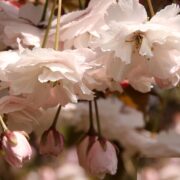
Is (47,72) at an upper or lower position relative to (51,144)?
upper

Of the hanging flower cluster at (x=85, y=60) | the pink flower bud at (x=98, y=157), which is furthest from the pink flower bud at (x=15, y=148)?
the pink flower bud at (x=98, y=157)

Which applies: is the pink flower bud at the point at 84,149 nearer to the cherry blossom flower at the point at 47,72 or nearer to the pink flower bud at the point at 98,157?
the pink flower bud at the point at 98,157

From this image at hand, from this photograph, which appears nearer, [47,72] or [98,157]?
[47,72]

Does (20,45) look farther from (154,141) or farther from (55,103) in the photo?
(154,141)

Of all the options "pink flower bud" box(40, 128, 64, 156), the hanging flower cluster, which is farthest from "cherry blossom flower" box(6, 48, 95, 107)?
"pink flower bud" box(40, 128, 64, 156)

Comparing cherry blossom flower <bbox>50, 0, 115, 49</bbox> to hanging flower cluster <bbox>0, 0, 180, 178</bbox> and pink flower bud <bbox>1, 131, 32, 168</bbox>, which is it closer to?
hanging flower cluster <bbox>0, 0, 180, 178</bbox>

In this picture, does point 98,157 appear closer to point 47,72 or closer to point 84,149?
point 84,149

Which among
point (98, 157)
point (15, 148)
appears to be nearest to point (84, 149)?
point (98, 157)

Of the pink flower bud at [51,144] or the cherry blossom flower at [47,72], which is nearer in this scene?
the cherry blossom flower at [47,72]
